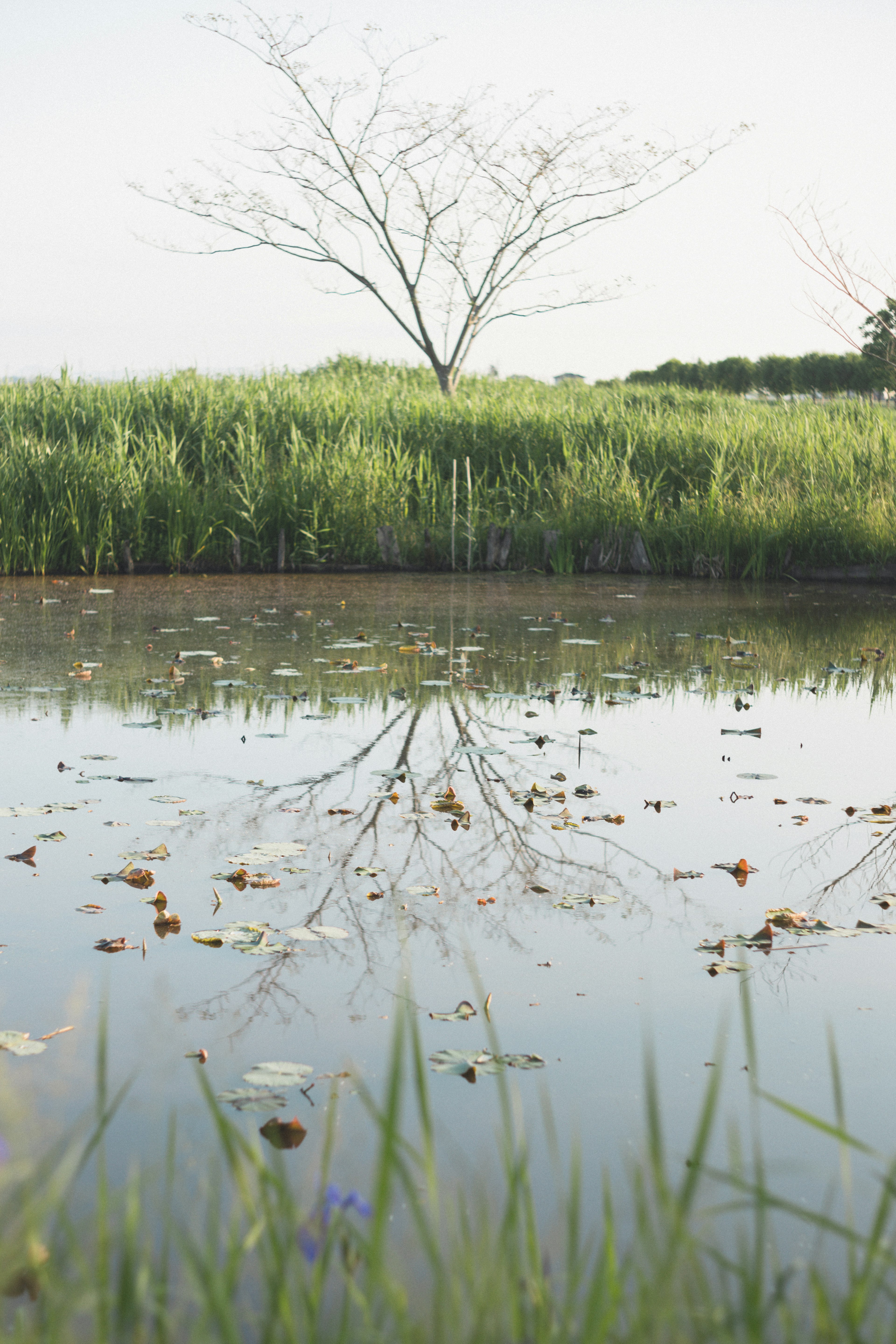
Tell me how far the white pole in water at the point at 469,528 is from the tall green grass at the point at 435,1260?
811 centimetres

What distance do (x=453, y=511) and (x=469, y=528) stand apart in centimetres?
22

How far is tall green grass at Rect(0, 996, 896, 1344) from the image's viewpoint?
39.4 inches

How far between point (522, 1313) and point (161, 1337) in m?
0.35

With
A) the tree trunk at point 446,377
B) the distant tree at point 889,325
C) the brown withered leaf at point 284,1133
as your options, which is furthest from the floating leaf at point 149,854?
the tree trunk at point 446,377

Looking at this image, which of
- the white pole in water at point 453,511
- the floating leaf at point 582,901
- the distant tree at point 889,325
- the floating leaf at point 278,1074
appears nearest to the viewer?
the floating leaf at point 278,1074

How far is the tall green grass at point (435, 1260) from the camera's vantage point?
100 cm

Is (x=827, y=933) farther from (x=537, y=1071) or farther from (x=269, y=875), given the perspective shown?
(x=269, y=875)

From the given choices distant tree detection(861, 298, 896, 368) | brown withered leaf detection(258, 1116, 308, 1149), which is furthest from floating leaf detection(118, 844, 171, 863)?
distant tree detection(861, 298, 896, 368)

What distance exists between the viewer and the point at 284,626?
21.9ft

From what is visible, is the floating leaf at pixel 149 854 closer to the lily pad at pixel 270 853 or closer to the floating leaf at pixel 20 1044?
the lily pad at pixel 270 853

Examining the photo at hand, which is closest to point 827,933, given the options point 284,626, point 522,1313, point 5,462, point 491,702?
point 522,1313

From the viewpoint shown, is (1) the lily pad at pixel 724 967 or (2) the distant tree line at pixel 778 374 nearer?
(1) the lily pad at pixel 724 967

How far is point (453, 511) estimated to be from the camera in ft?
30.4

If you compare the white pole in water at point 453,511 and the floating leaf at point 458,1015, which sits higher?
the white pole in water at point 453,511
